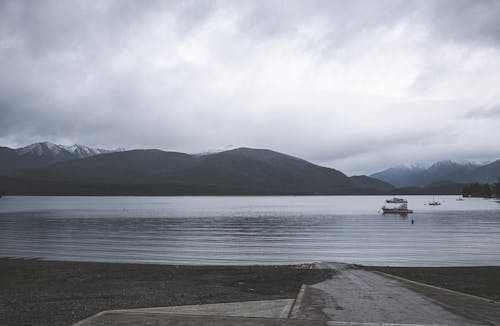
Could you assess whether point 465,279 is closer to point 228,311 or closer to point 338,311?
point 338,311

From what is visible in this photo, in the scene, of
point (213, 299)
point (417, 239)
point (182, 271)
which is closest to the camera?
point (213, 299)

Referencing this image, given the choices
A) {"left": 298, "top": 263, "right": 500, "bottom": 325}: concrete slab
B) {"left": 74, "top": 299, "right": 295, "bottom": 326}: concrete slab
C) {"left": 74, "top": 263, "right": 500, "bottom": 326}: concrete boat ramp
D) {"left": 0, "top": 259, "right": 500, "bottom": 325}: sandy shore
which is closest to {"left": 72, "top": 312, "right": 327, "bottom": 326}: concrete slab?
{"left": 74, "top": 263, "right": 500, "bottom": 326}: concrete boat ramp

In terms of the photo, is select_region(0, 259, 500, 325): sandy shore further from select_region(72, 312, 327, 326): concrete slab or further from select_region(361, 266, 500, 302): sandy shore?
select_region(72, 312, 327, 326): concrete slab

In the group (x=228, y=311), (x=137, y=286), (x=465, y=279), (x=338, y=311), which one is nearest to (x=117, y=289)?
(x=137, y=286)

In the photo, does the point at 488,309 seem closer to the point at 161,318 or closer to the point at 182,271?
the point at 161,318

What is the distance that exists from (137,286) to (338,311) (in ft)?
43.3

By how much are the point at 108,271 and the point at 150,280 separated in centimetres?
713

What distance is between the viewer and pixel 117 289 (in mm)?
22141

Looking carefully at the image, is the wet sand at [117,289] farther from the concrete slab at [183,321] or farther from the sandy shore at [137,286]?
the concrete slab at [183,321]

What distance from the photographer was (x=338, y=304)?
14.9m

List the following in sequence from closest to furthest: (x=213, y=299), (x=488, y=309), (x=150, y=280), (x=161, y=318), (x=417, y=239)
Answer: (x=161, y=318)
(x=488, y=309)
(x=213, y=299)
(x=150, y=280)
(x=417, y=239)

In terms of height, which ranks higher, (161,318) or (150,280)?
(161,318)

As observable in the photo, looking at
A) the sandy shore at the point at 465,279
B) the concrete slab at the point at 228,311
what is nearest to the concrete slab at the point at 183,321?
the concrete slab at the point at 228,311

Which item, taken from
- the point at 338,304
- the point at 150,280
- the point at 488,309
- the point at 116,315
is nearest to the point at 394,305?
the point at 338,304
